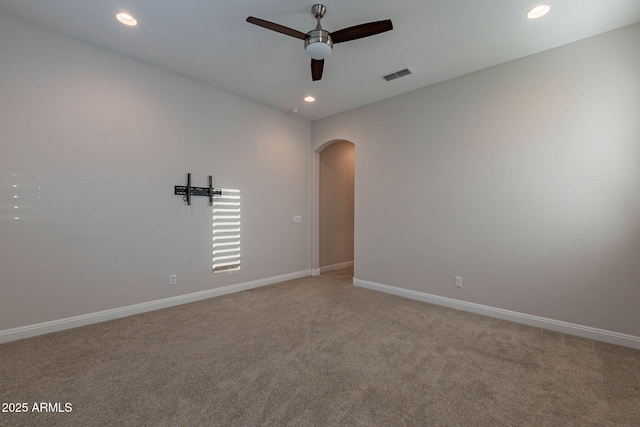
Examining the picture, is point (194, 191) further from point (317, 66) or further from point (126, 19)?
point (317, 66)

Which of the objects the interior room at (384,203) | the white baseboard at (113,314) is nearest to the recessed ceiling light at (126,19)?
the interior room at (384,203)

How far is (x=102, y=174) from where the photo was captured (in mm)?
3020

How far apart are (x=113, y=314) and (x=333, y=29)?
381cm

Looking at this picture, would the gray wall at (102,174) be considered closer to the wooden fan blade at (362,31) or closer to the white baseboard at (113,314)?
the white baseboard at (113,314)

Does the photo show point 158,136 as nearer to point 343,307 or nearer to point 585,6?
point 343,307

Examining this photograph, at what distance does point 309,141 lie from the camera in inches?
208

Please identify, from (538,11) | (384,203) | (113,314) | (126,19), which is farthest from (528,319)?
(126,19)

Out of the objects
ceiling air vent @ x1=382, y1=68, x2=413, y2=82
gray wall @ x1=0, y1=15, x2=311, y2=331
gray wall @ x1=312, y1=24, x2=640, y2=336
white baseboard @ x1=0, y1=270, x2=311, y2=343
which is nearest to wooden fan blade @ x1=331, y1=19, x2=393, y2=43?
ceiling air vent @ x1=382, y1=68, x2=413, y2=82

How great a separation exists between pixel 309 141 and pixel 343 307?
3.17m

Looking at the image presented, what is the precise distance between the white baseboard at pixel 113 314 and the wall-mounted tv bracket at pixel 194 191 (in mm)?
1265

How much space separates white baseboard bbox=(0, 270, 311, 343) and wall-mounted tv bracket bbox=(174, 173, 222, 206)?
1265 mm

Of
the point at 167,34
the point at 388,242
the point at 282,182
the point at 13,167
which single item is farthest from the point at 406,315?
the point at 13,167

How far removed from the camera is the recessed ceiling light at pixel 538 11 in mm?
2328

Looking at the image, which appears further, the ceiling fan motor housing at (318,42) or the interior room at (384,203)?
the ceiling fan motor housing at (318,42)
